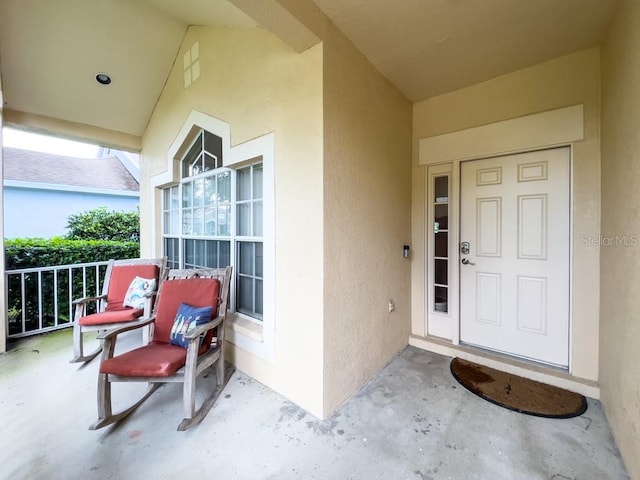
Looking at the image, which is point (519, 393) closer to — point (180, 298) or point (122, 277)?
point (180, 298)

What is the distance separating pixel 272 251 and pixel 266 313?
503mm

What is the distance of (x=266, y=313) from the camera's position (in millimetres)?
2084

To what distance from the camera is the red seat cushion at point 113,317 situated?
2.46 m

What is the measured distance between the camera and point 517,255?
2.38 meters

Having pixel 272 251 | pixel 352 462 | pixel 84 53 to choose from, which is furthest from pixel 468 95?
pixel 84 53

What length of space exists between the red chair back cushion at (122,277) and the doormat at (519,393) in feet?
10.8

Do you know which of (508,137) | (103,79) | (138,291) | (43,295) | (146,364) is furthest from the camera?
(43,295)

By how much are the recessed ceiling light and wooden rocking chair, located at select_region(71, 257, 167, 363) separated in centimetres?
217

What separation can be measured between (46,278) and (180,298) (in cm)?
268

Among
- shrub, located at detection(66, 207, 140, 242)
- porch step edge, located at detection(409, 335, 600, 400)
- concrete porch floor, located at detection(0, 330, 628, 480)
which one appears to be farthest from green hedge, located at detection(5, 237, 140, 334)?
porch step edge, located at detection(409, 335, 600, 400)

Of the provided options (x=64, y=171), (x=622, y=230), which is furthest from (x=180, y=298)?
(x=64, y=171)

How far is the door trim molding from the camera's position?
2.07 m

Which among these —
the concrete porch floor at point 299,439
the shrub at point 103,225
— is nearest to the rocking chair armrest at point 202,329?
the concrete porch floor at point 299,439

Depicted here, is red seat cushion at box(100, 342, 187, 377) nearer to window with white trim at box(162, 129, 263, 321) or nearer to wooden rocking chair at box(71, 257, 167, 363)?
window with white trim at box(162, 129, 263, 321)
